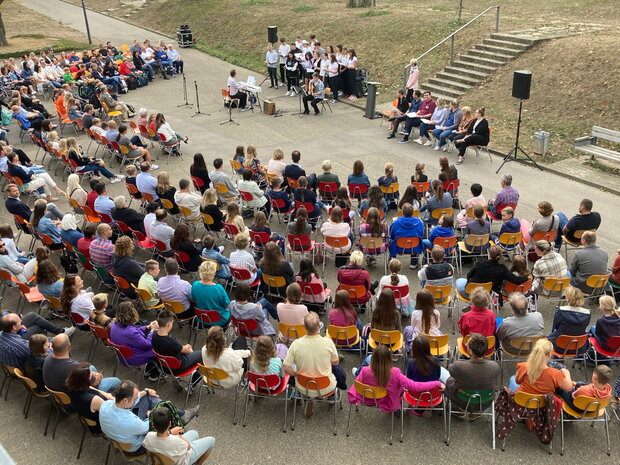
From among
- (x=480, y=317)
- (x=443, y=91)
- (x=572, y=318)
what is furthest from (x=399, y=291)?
(x=443, y=91)

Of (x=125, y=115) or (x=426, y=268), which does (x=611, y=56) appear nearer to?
(x=426, y=268)

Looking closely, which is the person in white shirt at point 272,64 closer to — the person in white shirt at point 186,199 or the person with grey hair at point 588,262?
the person in white shirt at point 186,199

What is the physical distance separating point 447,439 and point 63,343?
4620 mm

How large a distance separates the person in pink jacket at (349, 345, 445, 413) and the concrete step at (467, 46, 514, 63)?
16.2 meters

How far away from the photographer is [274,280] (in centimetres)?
871

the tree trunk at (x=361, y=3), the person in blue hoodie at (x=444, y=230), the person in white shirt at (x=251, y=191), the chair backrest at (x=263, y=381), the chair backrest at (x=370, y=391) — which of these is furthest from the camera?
the tree trunk at (x=361, y=3)

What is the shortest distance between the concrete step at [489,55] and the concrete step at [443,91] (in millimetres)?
1927

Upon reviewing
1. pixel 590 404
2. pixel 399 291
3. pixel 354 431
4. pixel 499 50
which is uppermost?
pixel 499 50

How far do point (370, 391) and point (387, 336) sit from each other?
3.60 feet

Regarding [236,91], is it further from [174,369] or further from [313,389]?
A: [313,389]

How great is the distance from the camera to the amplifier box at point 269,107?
20.0 m

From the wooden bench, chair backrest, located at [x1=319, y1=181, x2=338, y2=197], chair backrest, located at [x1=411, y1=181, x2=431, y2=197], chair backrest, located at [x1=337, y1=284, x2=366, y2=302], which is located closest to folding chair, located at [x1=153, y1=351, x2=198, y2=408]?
chair backrest, located at [x1=337, y1=284, x2=366, y2=302]

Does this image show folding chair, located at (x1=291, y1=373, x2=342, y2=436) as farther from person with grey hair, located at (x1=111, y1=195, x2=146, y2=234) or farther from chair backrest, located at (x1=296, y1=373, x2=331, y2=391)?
person with grey hair, located at (x1=111, y1=195, x2=146, y2=234)

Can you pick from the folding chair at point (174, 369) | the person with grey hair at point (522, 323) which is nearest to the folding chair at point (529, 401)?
the person with grey hair at point (522, 323)
